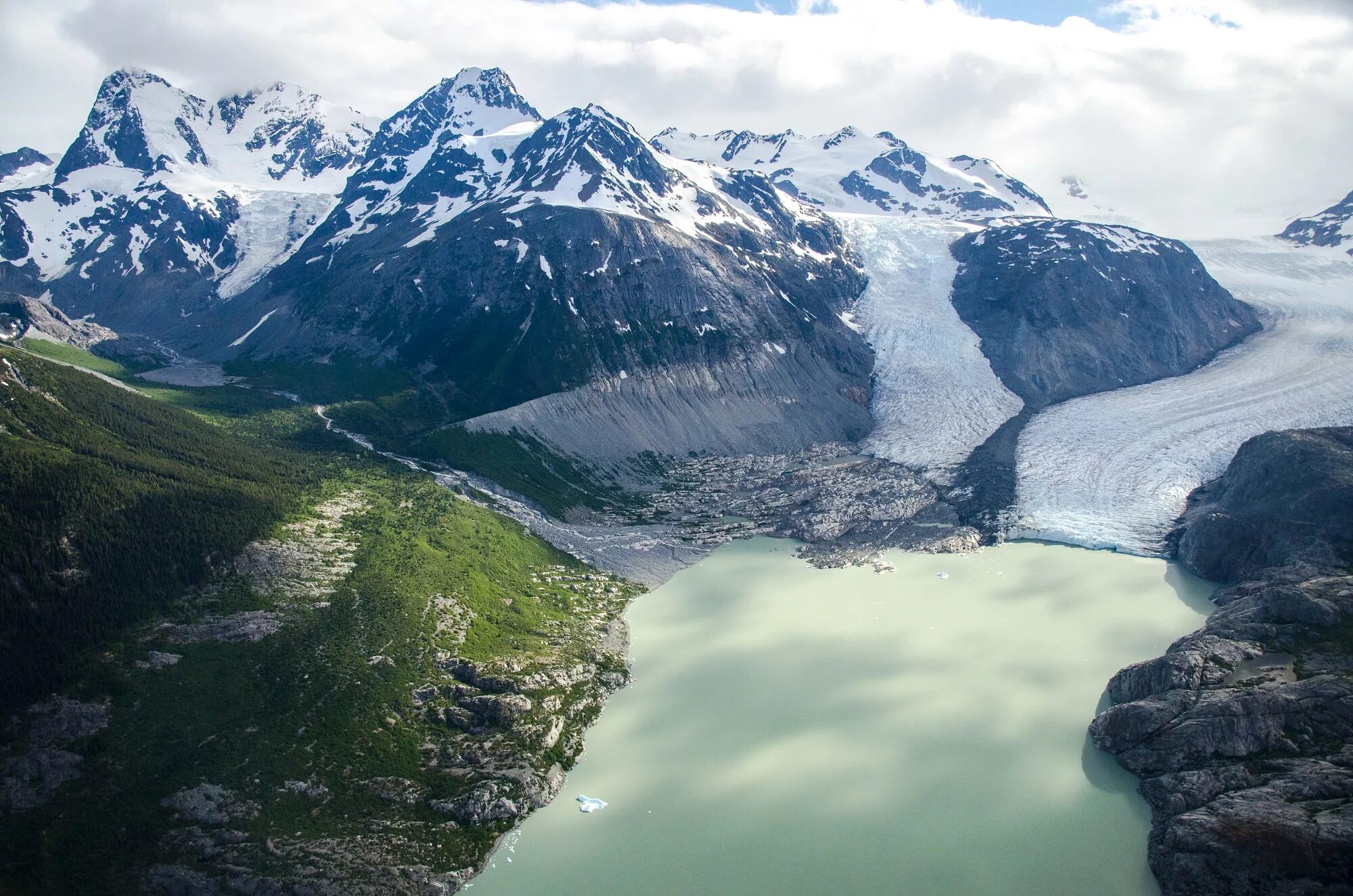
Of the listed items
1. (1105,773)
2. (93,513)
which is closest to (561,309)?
(93,513)

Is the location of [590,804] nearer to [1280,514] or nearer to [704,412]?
[1280,514]

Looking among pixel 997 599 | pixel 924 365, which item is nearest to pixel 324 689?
pixel 997 599

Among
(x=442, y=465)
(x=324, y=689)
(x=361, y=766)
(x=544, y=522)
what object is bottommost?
(x=361, y=766)

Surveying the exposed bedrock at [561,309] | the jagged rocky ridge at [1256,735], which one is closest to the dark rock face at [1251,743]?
the jagged rocky ridge at [1256,735]

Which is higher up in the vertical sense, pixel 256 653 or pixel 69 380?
pixel 69 380

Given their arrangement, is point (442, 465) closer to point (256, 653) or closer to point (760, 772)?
point (256, 653)

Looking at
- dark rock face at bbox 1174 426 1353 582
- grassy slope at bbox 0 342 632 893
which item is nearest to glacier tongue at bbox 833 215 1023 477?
dark rock face at bbox 1174 426 1353 582

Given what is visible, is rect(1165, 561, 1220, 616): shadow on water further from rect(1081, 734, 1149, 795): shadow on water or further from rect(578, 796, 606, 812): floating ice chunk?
rect(578, 796, 606, 812): floating ice chunk
